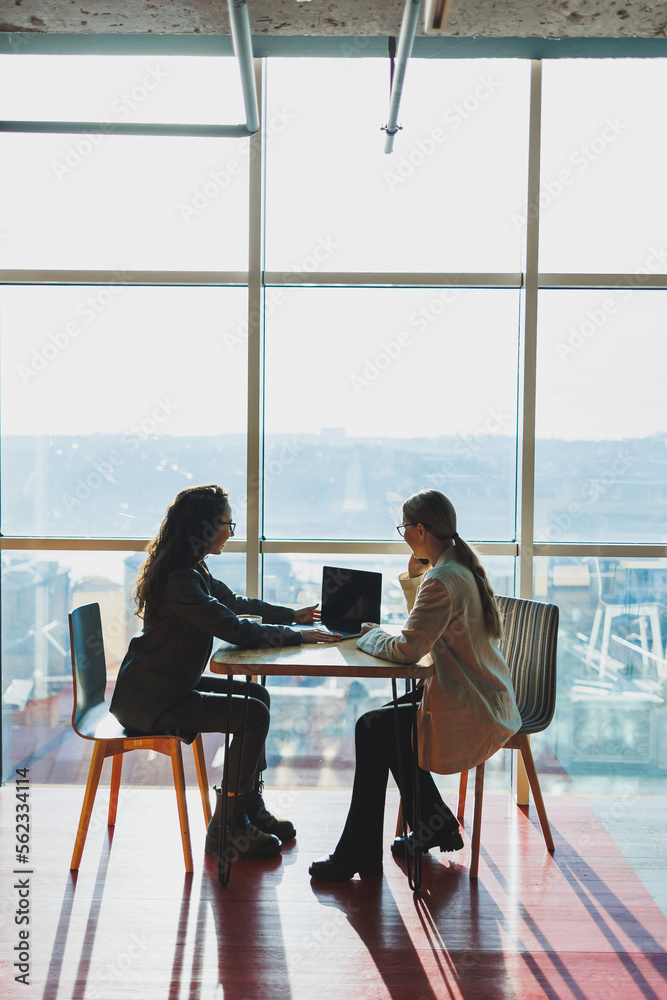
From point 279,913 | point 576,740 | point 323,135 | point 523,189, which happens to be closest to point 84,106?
point 323,135

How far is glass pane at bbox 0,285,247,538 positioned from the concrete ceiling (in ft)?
3.53

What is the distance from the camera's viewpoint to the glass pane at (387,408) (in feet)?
11.1

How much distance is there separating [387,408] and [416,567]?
79cm

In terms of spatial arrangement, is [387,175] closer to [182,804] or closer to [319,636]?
[319,636]

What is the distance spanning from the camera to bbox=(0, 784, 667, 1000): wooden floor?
2.01m

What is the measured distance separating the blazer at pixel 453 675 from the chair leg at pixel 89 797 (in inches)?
39.5

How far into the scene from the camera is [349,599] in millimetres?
2848

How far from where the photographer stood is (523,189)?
3326 mm

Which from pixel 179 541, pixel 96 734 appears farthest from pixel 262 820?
pixel 179 541

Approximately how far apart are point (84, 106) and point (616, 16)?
236 centimetres

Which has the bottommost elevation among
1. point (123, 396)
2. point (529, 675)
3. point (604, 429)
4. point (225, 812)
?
point (225, 812)

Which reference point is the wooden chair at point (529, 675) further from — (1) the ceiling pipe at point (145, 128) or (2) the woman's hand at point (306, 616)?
(1) the ceiling pipe at point (145, 128)

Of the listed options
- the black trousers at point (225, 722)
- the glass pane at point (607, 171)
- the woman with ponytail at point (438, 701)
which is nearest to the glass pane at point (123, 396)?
the black trousers at point (225, 722)

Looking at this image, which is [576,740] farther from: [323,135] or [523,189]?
[323,135]
